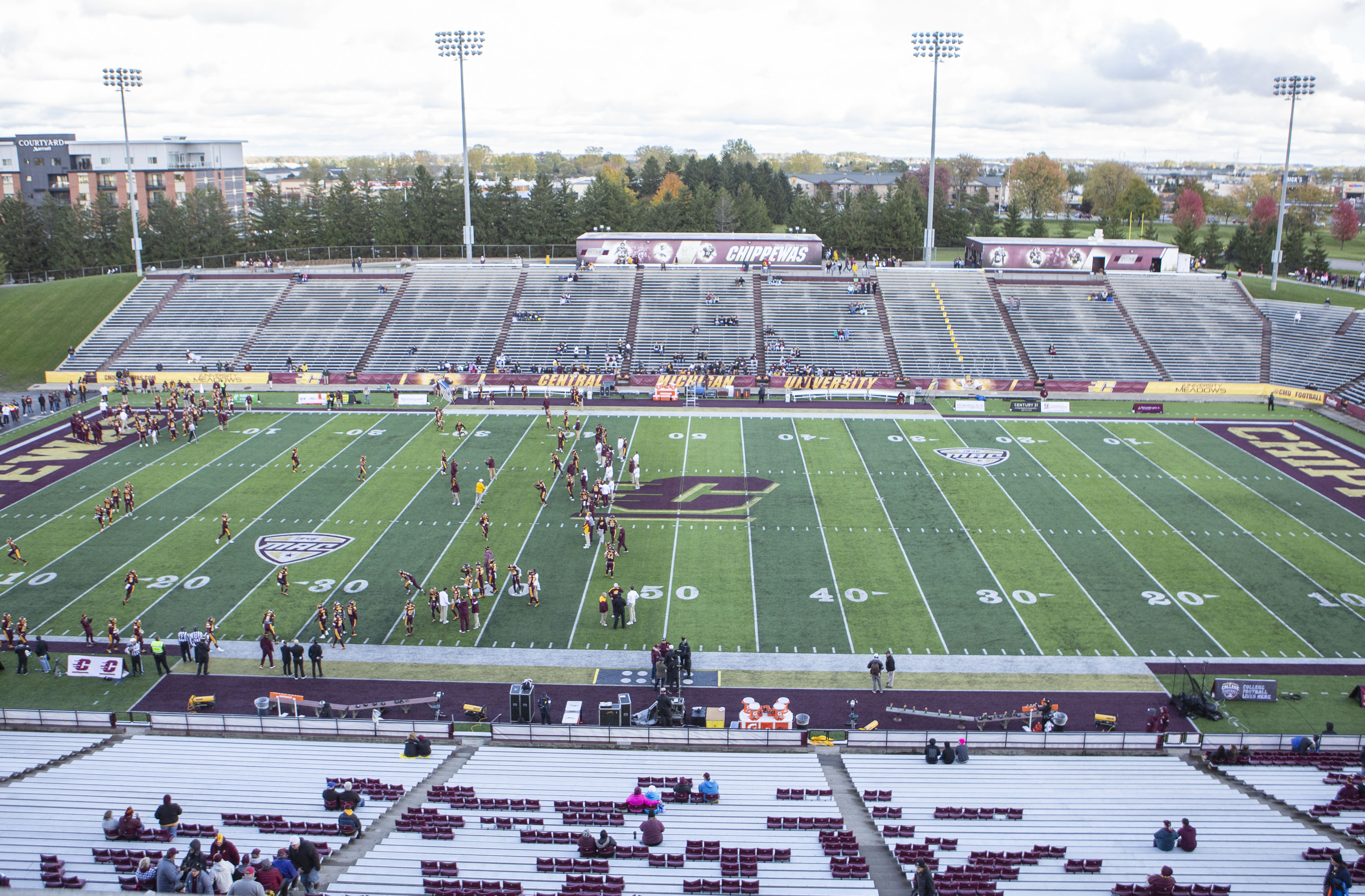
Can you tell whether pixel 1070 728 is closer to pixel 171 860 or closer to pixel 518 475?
pixel 171 860

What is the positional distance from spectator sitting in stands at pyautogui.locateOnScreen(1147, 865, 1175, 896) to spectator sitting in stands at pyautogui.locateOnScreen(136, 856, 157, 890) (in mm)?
12122

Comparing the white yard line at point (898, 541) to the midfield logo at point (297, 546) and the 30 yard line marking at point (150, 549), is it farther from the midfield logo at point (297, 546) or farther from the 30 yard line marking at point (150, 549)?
the 30 yard line marking at point (150, 549)

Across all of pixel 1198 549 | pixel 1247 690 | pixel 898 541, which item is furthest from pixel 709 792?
pixel 1198 549

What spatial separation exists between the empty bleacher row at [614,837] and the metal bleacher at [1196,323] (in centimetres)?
4161

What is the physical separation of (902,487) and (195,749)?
23.1m

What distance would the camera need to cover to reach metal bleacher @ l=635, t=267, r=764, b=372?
169 ft

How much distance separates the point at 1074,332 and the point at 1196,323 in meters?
7.07

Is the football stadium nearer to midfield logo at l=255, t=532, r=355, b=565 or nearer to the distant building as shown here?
midfield logo at l=255, t=532, r=355, b=565

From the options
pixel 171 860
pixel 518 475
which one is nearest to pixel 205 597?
pixel 518 475

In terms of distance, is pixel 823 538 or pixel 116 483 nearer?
pixel 823 538

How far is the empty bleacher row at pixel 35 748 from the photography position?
16109 mm

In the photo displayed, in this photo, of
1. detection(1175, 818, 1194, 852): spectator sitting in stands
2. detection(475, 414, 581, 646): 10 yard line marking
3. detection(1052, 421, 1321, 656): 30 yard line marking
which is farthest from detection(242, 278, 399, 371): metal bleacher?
detection(1175, 818, 1194, 852): spectator sitting in stands

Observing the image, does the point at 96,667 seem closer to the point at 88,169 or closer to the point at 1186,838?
the point at 1186,838

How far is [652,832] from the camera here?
13109 mm
